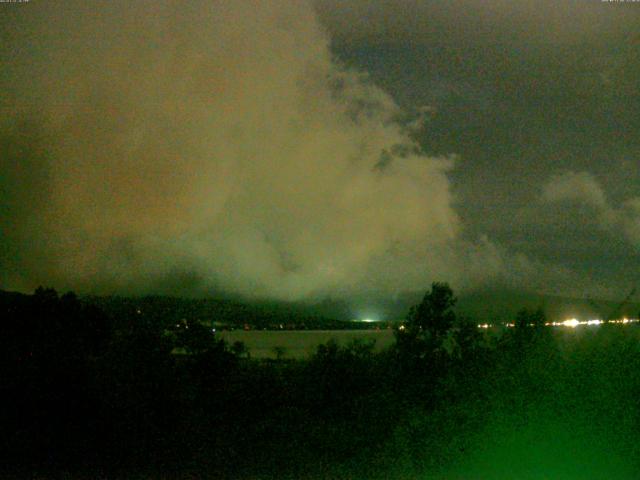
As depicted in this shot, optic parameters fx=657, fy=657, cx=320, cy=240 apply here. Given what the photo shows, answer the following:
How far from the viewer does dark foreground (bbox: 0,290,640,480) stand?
881 centimetres

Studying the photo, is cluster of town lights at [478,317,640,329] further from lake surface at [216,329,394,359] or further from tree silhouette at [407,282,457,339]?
lake surface at [216,329,394,359]

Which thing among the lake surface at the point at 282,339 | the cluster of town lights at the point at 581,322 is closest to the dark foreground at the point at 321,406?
the cluster of town lights at the point at 581,322

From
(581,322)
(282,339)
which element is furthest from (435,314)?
(282,339)

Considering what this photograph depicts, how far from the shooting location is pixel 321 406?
1784 cm

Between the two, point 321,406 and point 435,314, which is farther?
point 321,406

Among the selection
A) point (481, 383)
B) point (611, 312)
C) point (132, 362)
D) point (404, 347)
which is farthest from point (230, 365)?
point (611, 312)

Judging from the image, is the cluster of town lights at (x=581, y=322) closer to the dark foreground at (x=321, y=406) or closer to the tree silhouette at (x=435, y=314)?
the dark foreground at (x=321, y=406)

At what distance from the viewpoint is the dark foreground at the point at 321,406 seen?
8812mm

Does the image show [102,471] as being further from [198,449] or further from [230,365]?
[230,365]

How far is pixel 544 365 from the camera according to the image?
9352mm

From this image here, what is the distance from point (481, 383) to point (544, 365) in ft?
3.49

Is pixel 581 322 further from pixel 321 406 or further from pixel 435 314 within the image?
pixel 321 406

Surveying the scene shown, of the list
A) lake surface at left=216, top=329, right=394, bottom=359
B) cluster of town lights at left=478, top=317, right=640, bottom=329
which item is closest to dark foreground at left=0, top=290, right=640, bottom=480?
cluster of town lights at left=478, top=317, right=640, bottom=329

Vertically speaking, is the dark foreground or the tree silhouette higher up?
the tree silhouette
